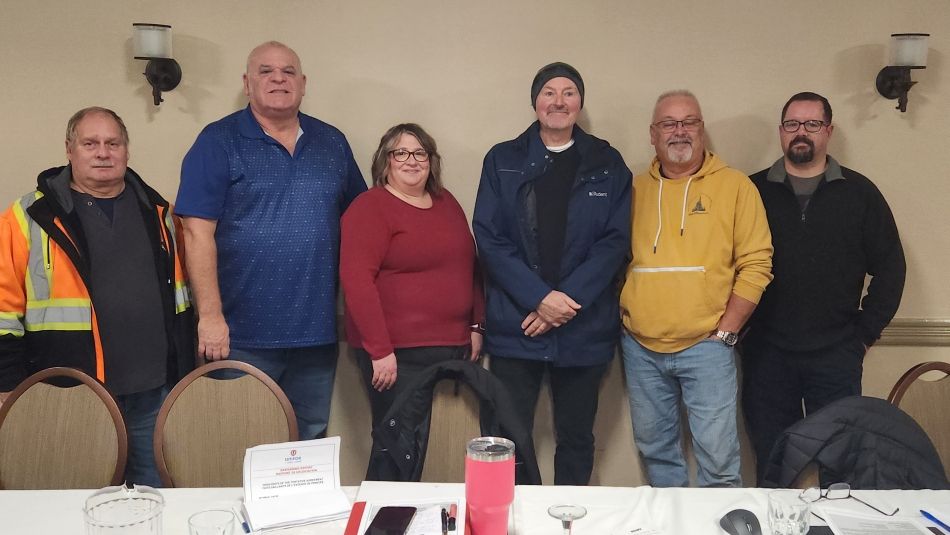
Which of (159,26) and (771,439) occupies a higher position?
(159,26)

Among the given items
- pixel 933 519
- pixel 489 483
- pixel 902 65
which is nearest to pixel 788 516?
pixel 933 519

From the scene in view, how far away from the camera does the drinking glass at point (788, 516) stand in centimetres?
145

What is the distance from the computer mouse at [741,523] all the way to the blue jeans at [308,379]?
1.67 metres

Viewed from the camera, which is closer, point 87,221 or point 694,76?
point 87,221

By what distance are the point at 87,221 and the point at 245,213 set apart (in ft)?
1.61

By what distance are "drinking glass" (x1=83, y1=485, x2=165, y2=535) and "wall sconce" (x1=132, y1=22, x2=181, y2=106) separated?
1908 millimetres

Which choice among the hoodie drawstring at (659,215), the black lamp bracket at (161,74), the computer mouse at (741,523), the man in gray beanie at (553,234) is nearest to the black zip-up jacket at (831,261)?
the hoodie drawstring at (659,215)

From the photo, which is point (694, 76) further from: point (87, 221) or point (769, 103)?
point (87, 221)

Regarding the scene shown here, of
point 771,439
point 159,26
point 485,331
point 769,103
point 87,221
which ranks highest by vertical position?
point 159,26

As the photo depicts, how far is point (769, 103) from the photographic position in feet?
10.1

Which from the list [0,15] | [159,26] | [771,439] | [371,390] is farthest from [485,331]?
[0,15]

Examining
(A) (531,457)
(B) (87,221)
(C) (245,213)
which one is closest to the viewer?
(A) (531,457)

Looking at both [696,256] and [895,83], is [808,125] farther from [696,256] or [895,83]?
[696,256]

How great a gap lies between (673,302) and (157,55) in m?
2.12
